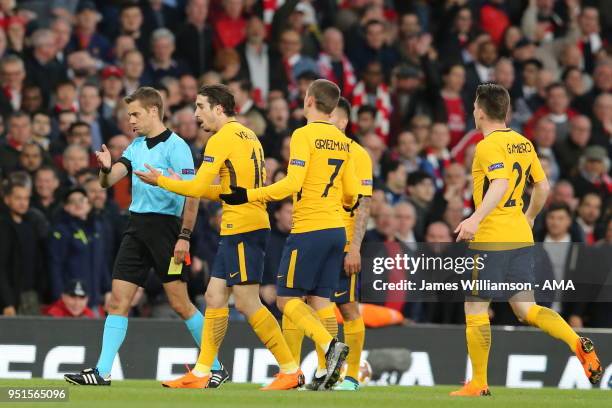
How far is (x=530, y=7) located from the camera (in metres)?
22.4

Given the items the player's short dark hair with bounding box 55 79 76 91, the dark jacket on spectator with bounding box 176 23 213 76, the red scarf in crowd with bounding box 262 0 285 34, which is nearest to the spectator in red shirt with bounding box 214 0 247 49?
the dark jacket on spectator with bounding box 176 23 213 76

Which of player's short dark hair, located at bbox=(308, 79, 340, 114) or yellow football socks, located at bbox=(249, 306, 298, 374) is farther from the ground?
player's short dark hair, located at bbox=(308, 79, 340, 114)

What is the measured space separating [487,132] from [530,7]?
36.4 ft

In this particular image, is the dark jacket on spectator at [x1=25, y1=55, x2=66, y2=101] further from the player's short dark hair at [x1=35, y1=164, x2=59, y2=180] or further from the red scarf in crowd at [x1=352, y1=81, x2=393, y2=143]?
the red scarf in crowd at [x1=352, y1=81, x2=393, y2=143]

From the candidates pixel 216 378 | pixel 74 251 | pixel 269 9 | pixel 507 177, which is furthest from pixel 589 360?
pixel 269 9

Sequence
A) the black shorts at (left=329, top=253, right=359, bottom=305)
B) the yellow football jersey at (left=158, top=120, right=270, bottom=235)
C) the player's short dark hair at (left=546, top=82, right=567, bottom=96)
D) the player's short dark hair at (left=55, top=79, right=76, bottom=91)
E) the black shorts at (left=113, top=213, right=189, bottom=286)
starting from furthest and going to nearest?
the player's short dark hair at (left=546, top=82, right=567, bottom=96), the player's short dark hair at (left=55, top=79, right=76, bottom=91), the black shorts at (left=329, top=253, right=359, bottom=305), the black shorts at (left=113, top=213, right=189, bottom=286), the yellow football jersey at (left=158, top=120, right=270, bottom=235)

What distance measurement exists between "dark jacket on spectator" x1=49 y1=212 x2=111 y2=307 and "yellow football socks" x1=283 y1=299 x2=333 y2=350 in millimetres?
4216

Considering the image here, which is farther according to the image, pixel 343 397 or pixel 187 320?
pixel 187 320

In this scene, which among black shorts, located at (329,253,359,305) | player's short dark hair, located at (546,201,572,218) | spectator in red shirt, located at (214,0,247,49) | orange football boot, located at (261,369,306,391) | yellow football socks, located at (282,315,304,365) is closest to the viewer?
orange football boot, located at (261,369,306,391)

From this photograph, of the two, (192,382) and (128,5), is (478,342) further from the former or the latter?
(128,5)

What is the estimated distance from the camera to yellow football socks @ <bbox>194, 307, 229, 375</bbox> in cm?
1184

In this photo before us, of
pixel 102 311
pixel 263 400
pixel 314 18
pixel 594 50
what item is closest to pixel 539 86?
pixel 594 50

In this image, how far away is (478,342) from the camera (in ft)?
37.9

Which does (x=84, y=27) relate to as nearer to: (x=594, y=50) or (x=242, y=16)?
(x=242, y=16)
